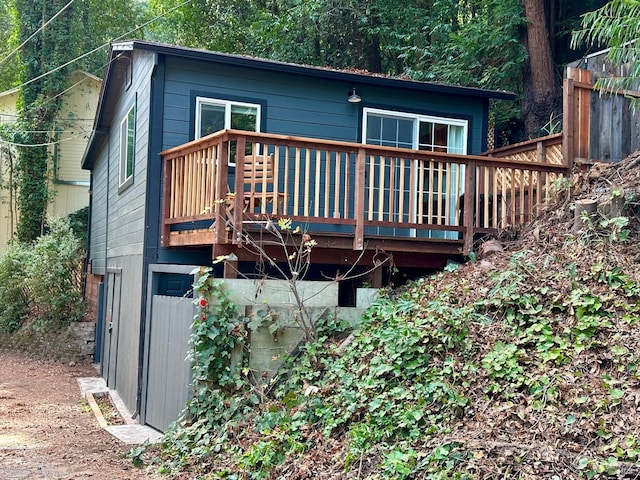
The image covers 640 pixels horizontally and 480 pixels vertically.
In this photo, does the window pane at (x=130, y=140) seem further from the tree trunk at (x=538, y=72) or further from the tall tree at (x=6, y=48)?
the tall tree at (x=6, y=48)

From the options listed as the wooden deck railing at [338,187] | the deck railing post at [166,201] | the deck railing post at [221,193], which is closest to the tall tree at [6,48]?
the deck railing post at [166,201]

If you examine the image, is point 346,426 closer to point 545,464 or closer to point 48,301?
point 545,464

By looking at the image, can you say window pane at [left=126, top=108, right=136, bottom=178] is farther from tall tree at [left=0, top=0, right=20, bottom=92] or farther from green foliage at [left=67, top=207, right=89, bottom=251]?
tall tree at [left=0, top=0, right=20, bottom=92]

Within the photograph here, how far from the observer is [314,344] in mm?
6496

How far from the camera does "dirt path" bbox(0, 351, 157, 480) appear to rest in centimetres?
620

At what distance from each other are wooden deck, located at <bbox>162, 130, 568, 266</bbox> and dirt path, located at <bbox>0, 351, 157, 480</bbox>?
2.43 metres

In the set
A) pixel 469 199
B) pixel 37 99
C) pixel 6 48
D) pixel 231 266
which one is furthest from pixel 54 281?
pixel 6 48

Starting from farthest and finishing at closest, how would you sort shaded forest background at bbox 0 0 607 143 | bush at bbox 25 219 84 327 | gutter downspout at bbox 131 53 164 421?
bush at bbox 25 219 84 327, shaded forest background at bbox 0 0 607 143, gutter downspout at bbox 131 53 164 421

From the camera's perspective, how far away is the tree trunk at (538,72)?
1395 cm

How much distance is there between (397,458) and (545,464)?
3.09 ft

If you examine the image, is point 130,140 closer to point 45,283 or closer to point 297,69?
point 297,69

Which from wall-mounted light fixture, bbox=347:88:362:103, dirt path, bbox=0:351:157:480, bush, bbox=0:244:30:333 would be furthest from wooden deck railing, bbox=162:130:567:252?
bush, bbox=0:244:30:333

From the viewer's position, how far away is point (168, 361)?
7.43m

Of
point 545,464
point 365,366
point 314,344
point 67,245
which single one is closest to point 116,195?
point 67,245
